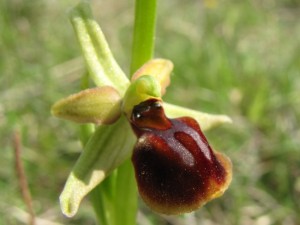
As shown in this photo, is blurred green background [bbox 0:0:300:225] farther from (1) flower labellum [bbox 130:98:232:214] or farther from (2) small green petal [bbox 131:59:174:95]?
(1) flower labellum [bbox 130:98:232:214]

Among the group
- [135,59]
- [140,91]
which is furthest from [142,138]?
[135,59]

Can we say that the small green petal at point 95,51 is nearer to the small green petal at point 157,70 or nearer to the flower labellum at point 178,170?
the small green petal at point 157,70

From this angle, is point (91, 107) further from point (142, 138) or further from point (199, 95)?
point (199, 95)

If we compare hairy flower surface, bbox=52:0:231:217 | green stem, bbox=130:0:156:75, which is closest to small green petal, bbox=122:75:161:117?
hairy flower surface, bbox=52:0:231:217

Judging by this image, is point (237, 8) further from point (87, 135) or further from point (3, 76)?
point (87, 135)

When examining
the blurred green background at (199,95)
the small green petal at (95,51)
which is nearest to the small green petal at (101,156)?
the small green petal at (95,51)

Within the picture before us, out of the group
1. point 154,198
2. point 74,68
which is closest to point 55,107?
point 154,198
